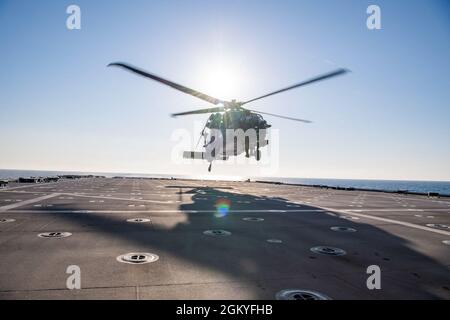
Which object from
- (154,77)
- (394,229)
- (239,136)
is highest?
(154,77)

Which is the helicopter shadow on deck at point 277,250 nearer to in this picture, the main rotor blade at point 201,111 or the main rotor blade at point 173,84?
the main rotor blade at point 173,84

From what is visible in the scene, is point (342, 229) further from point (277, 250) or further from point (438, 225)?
point (438, 225)

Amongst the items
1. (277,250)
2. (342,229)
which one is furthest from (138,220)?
(342,229)

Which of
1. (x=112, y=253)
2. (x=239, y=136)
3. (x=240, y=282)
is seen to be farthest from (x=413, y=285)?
(x=239, y=136)

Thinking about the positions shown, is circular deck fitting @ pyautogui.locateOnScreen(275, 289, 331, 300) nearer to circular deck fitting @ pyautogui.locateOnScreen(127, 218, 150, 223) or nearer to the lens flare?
circular deck fitting @ pyautogui.locateOnScreen(127, 218, 150, 223)
